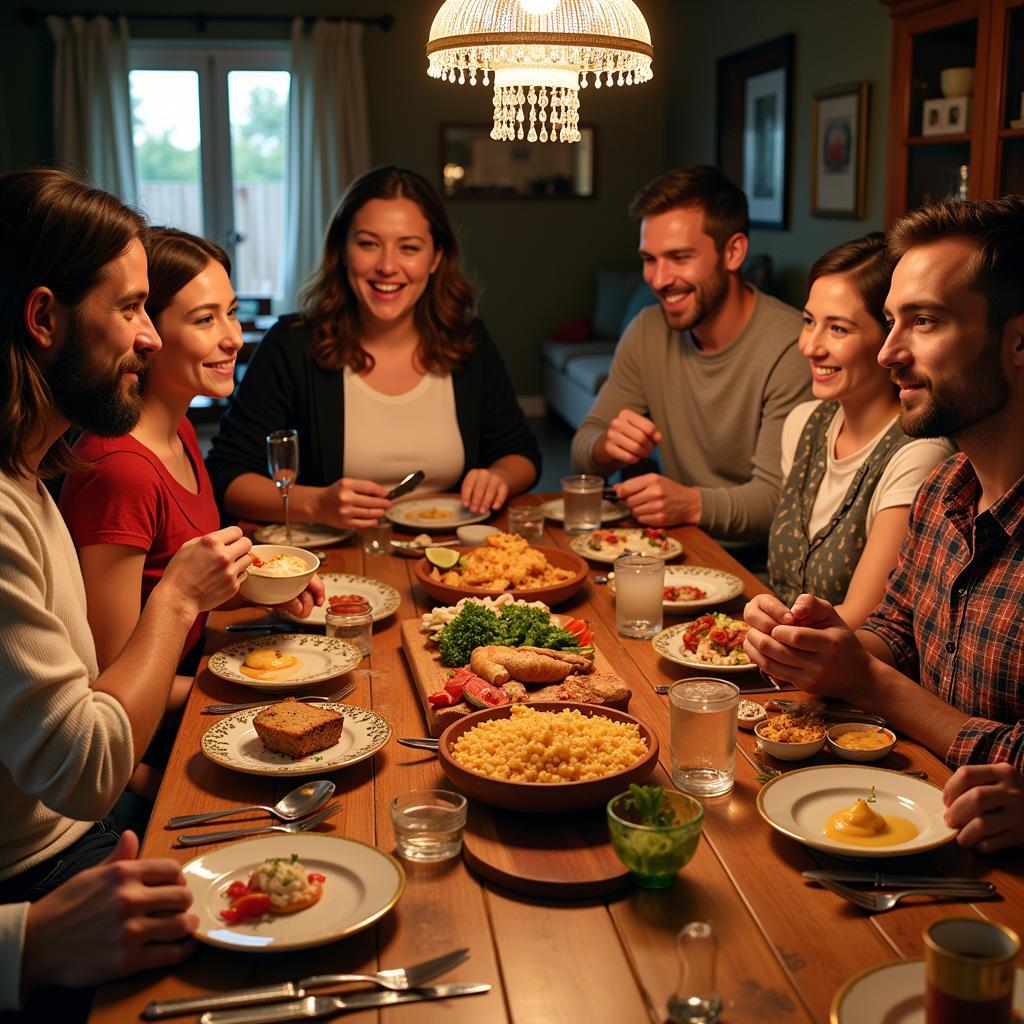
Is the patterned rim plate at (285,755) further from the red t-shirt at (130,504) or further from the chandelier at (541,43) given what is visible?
the chandelier at (541,43)

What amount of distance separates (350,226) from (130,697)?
6.21ft

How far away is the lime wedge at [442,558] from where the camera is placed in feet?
7.63

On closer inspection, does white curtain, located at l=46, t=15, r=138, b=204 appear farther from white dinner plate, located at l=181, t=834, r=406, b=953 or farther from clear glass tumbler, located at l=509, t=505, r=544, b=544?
white dinner plate, located at l=181, t=834, r=406, b=953

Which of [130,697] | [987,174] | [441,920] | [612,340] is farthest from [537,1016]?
[612,340]

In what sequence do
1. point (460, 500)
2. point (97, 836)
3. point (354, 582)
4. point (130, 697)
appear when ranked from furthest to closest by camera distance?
1. point (460, 500)
2. point (354, 582)
3. point (97, 836)
4. point (130, 697)

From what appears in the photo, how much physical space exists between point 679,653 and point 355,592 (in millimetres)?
682

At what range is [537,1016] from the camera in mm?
1075

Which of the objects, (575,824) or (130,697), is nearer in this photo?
(575,824)

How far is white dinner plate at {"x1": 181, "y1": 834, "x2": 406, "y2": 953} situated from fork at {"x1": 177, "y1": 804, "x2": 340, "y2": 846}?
1.6 inches

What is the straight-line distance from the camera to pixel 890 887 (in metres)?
1.25

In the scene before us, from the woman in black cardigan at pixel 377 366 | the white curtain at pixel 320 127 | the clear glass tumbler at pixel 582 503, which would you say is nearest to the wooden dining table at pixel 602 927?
the clear glass tumbler at pixel 582 503

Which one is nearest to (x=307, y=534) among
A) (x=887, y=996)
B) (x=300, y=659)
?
(x=300, y=659)

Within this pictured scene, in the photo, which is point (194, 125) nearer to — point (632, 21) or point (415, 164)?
point (415, 164)

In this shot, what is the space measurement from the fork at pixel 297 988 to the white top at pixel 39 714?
385mm
